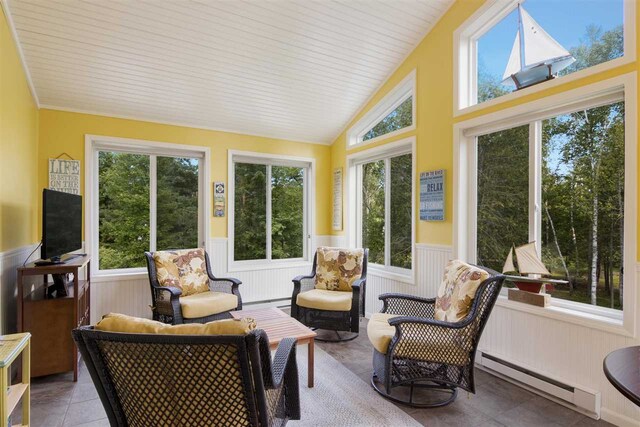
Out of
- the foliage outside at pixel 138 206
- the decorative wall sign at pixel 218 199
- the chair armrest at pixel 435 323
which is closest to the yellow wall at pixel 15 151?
the foliage outside at pixel 138 206

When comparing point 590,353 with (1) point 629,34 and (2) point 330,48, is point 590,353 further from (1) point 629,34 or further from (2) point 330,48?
(2) point 330,48

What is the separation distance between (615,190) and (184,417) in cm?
289

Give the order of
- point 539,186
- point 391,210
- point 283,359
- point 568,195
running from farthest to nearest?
point 391,210
point 539,186
point 568,195
point 283,359

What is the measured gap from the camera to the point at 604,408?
A: 2.21 m

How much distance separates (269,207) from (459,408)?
3411mm

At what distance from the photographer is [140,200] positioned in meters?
4.13

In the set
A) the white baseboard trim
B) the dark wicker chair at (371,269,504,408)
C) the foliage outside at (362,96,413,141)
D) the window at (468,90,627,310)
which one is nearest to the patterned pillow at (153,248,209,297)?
the dark wicker chair at (371,269,504,408)

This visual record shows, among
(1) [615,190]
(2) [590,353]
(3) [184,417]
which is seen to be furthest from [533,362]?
(3) [184,417]

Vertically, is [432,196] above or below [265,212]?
above

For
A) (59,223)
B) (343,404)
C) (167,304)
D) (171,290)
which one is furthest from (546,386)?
(59,223)

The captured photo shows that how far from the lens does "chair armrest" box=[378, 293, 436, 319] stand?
112 inches

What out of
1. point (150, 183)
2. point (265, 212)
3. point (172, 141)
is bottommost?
point (265, 212)

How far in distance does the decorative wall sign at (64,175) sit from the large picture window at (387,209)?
3.37 m

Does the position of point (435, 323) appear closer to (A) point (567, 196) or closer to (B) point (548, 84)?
(A) point (567, 196)
